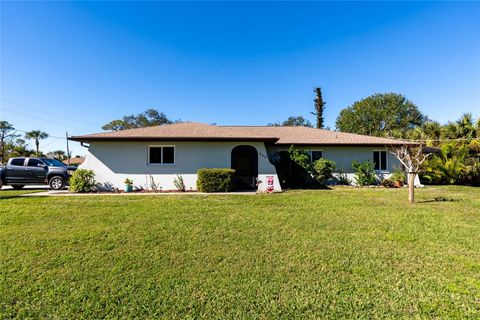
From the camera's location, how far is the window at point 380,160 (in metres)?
15.6

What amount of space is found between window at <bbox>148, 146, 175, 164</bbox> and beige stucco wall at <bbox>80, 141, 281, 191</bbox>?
8.2 inches

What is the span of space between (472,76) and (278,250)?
20.6 metres

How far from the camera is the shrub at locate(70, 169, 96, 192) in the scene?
39.6 ft

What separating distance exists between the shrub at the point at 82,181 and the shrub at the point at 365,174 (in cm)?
1541

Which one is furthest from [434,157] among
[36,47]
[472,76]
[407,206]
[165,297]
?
[36,47]

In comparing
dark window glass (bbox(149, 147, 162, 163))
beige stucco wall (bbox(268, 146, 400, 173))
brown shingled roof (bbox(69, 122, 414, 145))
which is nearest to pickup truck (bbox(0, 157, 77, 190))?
brown shingled roof (bbox(69, 122, 414, 145))

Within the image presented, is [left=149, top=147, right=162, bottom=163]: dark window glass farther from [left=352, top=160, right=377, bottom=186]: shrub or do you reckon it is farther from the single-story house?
[left=352, top=160, right=377, bottom=186]: shrub

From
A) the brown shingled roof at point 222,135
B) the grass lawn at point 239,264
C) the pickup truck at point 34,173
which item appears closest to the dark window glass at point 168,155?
the brown shingled roof at point 222,135

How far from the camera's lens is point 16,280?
350 centimetres

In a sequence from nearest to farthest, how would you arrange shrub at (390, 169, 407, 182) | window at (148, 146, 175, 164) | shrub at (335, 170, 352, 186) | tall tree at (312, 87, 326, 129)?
window at (148, 146, 175, 164) → shrub at (390, 169, 407, 182) → shrub at (335, 170, 352, 186) → tall tree at (312, 87, 326, 129)

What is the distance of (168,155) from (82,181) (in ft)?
14.6

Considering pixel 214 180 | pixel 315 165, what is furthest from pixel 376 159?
pixel 214 180

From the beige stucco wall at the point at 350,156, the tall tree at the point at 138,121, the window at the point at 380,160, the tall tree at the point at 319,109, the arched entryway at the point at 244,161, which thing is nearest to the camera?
A: the beige stucco wall at the point at 350,156

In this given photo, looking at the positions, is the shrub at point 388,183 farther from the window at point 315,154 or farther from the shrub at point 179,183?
the shrub at point 179,183
